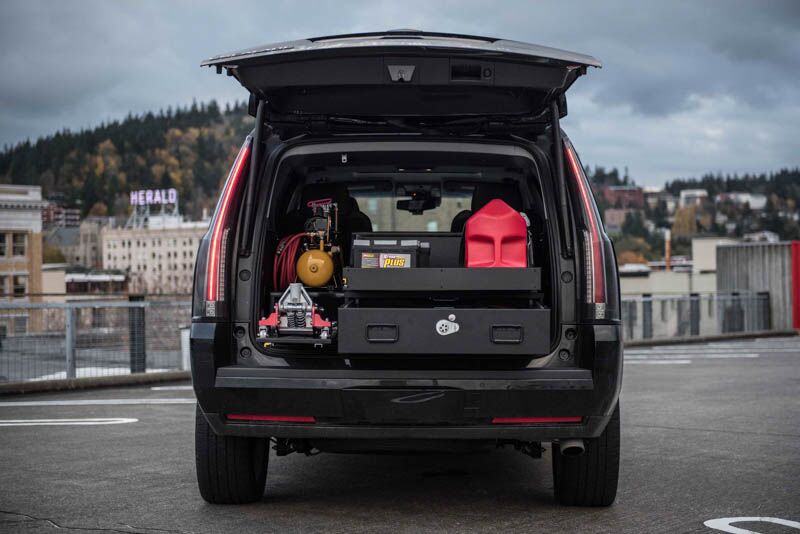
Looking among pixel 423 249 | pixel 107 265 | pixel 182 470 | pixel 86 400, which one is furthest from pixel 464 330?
pixel 107 265

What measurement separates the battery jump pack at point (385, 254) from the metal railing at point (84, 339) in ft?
25.9

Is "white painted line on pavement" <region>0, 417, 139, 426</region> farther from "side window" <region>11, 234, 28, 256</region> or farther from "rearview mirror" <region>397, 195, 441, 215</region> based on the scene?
"side window" <region>11, 234, 28, 256</region>

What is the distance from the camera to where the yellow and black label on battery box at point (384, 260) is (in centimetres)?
514

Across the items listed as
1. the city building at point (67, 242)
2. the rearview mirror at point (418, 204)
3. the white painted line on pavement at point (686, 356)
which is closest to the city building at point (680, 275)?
the white painted line on pavement at point (686, 356)

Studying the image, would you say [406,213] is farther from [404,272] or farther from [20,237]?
[20,237]

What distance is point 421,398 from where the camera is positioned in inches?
189

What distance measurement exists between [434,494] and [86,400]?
Result: 694 cm

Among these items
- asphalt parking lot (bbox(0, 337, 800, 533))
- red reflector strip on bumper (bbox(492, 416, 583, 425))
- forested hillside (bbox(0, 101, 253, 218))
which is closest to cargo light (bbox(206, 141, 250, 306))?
asphalt parking lot (bbox(0, 337, 800, 533))

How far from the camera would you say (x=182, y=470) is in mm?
6676

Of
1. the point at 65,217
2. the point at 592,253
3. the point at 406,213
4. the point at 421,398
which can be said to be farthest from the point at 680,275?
the point at 65,217

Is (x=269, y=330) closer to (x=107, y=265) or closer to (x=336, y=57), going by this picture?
(x=336, y=57)

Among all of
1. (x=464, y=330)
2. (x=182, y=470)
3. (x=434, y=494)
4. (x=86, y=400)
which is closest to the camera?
(x=464, y=330)

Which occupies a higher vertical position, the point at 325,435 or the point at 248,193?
the point at 248,193

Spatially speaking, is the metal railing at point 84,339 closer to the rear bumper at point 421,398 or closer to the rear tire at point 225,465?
the rear tire at point 225,465
